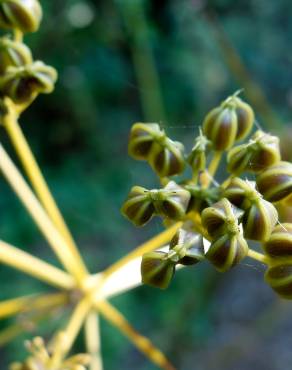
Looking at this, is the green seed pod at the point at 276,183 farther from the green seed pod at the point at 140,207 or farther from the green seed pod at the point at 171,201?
the green seed pod at the point at 140,207

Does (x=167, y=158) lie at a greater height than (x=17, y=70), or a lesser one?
lesser

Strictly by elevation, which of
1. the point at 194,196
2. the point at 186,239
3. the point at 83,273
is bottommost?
the point at 186,239

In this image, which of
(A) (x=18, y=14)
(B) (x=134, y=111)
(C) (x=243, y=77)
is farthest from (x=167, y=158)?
(B) (x=134, y=111)

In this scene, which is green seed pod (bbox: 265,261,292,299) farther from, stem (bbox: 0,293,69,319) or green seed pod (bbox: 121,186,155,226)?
stem (bbox: 0,293,69,319)

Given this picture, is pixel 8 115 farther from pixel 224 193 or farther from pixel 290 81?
pixel 290 81

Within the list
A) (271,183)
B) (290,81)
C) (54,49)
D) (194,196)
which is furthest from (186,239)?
(290,81)

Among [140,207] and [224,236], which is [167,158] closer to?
[140,207]
